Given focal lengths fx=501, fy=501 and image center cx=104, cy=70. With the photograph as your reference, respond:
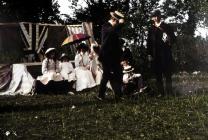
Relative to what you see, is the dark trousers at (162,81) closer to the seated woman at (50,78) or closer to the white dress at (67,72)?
the seated woman at (50,78)

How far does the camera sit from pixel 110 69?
42.1 feet

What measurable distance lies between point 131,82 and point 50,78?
3623mm

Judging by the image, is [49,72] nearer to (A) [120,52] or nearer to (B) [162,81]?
(A) [120,52]

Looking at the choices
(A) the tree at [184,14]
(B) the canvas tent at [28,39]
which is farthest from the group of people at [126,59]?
(A) the tree at [184,14]

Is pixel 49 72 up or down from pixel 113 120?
up

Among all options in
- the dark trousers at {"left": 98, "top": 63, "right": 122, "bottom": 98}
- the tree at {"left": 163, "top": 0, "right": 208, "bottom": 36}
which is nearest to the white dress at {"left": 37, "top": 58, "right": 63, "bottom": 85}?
the dark trousers at {"left": 98, "top": 63, "right": 122, "bottom": 98}

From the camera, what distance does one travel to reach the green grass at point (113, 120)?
763 cm

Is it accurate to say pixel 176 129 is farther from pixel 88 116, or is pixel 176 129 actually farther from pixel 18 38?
pixel 18 38

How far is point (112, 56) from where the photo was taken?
42.1 feet

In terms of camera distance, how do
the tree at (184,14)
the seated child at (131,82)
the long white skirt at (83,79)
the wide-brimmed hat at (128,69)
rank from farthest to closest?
the tree at (184,14), the long white skirt at (83,79), the wide-brimmed hat at (128,69), the seated child at (131,82)

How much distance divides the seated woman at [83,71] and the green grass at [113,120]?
583 cm

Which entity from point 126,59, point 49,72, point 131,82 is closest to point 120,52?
point 131,82

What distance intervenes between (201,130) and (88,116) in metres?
2.71

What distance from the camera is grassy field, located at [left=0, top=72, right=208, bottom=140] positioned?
7621 mm
